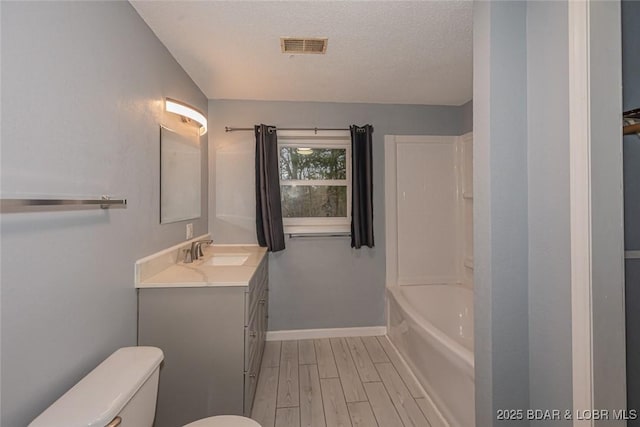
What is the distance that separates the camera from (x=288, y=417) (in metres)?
1.87

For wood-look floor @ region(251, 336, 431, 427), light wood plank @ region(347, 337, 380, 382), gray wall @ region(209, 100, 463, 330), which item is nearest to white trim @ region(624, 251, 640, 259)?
wood-look floor @ region(251, 336, 431, 427)

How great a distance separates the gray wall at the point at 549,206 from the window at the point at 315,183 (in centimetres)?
205

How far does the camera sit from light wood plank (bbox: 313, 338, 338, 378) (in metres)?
2.34

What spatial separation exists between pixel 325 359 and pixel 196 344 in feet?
4.36

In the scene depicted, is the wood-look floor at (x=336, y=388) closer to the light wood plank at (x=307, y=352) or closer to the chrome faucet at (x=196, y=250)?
the light wood plank at (x=307, y=352)

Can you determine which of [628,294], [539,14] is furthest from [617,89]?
[628,294]

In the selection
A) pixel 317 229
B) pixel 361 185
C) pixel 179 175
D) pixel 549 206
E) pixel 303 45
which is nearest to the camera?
pixel 549 206

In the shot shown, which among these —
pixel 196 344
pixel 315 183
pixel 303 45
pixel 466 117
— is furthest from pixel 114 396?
pixel 466 117

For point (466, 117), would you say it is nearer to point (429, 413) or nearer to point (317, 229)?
point (317, 229)

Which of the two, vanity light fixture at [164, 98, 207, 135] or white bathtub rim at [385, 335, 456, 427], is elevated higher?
vanity light fixture at [164, 98, 207, 135]

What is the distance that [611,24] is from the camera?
86cm

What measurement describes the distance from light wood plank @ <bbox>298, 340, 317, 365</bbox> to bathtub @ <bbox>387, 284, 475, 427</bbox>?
80 centimetres

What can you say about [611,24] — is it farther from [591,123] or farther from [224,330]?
[224,330]

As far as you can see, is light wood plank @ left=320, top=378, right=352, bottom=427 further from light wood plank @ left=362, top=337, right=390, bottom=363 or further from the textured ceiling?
the textured ceiling
